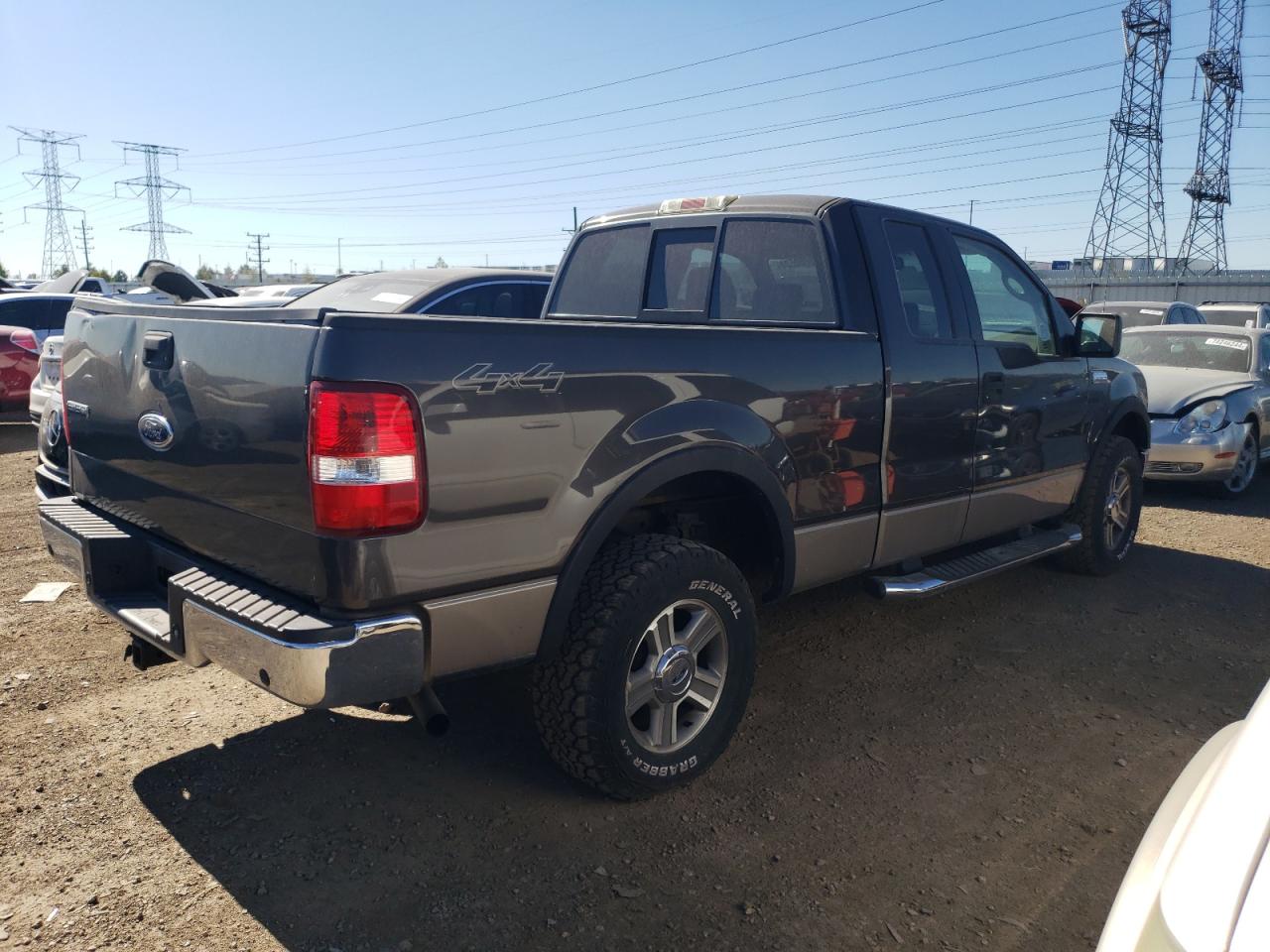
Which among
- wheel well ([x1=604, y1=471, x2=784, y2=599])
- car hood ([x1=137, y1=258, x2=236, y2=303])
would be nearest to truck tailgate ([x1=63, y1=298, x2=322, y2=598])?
wheel well ([x1=604, y1=471, x2=784, y2=599])

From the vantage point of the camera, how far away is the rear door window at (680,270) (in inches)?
176

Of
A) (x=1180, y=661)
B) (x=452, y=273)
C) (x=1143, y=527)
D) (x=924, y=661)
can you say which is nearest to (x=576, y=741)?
(x=924, y=661)

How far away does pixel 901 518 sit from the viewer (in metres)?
4.18

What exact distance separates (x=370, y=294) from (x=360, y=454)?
Result: 598 cm

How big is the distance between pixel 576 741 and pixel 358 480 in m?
1.08

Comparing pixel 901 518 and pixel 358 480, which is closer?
pixel 358 480

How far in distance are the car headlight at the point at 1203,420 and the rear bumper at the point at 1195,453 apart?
0.04 m

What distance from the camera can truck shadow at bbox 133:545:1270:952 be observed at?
271 centimetres

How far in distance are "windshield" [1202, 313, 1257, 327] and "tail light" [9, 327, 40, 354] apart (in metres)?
16.8

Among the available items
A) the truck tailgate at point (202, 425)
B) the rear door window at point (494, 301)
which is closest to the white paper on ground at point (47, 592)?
the truck tailgate at point (202, 425)

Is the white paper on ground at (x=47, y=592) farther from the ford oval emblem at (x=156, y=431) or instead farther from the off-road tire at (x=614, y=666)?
the off-road tire at (x=614, y=666)

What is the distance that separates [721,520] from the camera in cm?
390

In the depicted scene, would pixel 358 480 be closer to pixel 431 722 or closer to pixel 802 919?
pixel 431 722

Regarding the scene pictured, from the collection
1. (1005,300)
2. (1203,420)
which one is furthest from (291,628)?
(1203,420)
